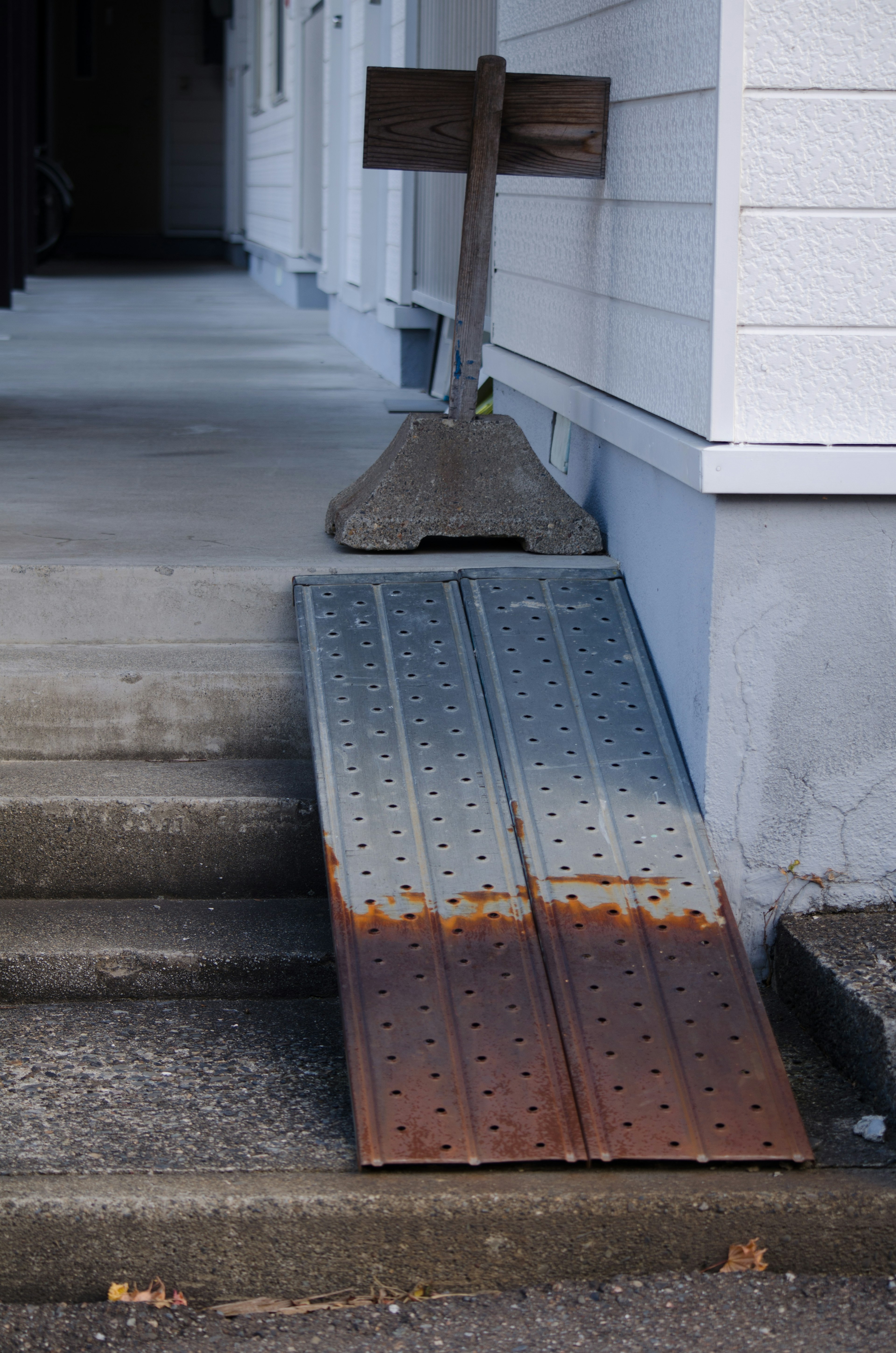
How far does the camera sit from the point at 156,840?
2.61 meters

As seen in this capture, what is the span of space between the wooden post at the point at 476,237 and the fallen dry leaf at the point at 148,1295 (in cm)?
197

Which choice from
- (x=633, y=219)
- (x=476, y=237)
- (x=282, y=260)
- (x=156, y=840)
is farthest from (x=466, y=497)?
(x=282, y=260)

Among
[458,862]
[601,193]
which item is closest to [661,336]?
[601,193]

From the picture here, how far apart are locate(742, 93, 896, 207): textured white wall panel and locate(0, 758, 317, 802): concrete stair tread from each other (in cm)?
128

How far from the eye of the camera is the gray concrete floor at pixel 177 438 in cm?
336

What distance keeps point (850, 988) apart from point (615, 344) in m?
1.44

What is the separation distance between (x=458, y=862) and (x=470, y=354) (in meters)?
1.36

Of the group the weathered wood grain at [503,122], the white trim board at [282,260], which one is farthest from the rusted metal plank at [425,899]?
the white trim board at [282,260]

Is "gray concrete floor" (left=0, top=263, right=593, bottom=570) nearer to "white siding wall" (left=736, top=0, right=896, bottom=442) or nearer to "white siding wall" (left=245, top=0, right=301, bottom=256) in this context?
"white siding wall" (left=736, top=0, right=896, bottom=442)

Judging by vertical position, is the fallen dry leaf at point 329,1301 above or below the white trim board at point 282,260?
below

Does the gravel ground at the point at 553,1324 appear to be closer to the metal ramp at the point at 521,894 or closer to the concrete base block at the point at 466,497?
the metal ramp at the point at 521,894

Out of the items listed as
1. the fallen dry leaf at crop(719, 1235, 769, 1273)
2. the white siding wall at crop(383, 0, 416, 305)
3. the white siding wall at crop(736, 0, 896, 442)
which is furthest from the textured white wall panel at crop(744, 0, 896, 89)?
the white siding wall at crop(383, 0, 416, 305)

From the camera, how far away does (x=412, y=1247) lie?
190 cm

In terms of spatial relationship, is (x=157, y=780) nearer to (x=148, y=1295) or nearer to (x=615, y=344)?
(x=148, y=1295)
